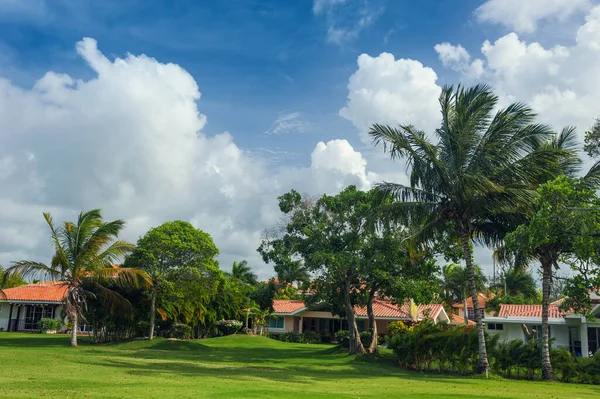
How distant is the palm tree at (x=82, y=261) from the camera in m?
29.5

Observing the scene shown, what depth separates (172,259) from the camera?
34.9 m

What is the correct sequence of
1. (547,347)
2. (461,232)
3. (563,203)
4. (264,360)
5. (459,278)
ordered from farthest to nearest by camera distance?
(459,278) < (264,360) < (461,232) < (547,347) < (563,203)

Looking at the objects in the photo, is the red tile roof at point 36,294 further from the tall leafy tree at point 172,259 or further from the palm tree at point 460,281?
the palm tree at point 460,281

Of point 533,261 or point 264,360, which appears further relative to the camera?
point 264,360

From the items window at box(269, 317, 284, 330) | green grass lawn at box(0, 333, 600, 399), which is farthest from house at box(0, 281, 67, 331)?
window at box(269, 317, 284, 330)

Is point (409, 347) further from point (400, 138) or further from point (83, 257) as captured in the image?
point (83, 257)

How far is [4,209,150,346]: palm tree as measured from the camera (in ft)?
96.9

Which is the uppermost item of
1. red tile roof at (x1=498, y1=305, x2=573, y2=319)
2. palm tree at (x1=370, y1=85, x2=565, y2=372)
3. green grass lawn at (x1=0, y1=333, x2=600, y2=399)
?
palm tree at (x1=370, y1=85, x2=565, y2=372)

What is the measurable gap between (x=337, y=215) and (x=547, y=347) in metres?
13.1

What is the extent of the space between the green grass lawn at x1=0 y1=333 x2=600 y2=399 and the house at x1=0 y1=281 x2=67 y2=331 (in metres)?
14.2

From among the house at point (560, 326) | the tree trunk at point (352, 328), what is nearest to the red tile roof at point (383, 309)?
the house at point (560, 326)

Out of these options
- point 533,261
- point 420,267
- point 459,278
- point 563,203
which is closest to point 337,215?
point 420,267

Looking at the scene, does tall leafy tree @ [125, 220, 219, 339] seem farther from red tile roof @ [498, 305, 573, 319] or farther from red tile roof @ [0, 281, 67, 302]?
red tile roof @ [498, 305, 573, 319]

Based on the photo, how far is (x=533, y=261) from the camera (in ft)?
81.8
